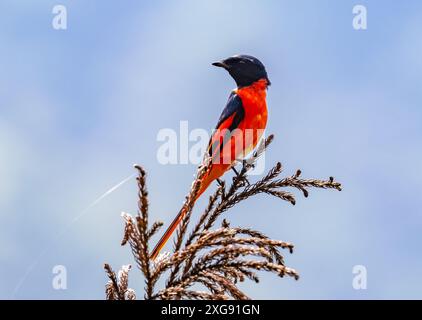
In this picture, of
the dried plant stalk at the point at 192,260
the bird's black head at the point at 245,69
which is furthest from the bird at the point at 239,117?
the dried plant stalk at the point at 192,260

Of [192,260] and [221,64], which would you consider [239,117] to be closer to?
[221,64]

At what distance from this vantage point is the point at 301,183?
13.4 ft

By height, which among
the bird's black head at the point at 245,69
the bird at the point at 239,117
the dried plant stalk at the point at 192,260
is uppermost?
the bird's black head at the point at 245,69

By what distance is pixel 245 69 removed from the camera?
22.0 feet

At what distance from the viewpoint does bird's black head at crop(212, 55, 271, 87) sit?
6641 mm

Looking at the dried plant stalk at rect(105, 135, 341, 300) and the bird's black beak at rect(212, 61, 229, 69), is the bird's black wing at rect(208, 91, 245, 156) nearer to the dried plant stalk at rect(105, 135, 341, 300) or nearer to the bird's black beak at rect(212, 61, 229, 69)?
the bird's black beak at rect(212, 61, 229, 69)

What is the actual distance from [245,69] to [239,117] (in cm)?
103

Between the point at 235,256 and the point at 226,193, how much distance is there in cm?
123

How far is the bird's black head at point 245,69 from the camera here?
261 inches

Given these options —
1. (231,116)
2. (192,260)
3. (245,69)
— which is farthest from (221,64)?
(192,260)

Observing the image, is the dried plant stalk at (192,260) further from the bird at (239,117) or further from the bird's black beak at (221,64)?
the bird's black beak at (221,64)
